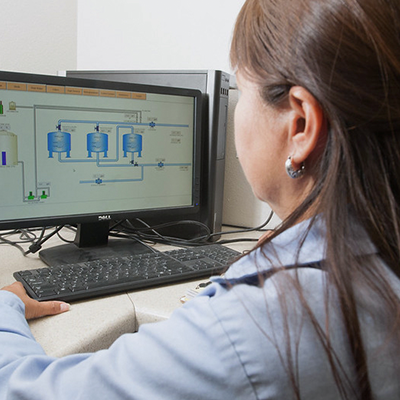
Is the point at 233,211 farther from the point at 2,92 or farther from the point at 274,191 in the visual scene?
the point at 274,191

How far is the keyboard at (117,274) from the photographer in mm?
884

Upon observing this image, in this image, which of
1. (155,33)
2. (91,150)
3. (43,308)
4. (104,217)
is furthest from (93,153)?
(155,33)

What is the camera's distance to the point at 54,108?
1.05 meters

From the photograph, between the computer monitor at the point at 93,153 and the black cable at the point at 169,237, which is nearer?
the computer monitor at the point at 93,153

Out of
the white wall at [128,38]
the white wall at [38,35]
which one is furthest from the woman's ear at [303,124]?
the white wall at [38,35]

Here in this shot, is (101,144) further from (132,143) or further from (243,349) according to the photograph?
(243,349)

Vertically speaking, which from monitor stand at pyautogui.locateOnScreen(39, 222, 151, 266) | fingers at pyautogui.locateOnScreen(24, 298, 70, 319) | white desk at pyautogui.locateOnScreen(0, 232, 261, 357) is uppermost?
monitor stand at pyautogui.locateOnScreen(39, 222, 151, 266)

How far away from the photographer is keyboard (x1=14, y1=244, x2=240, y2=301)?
2.90ft

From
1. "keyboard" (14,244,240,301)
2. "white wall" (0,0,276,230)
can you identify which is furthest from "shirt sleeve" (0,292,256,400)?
"white wall" (0,0,276,230)

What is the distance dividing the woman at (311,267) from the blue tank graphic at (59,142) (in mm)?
605

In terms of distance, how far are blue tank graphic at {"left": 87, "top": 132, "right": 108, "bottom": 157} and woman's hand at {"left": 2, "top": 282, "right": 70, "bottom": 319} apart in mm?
381

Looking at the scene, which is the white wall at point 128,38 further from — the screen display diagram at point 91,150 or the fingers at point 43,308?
the fingers at point 43,308

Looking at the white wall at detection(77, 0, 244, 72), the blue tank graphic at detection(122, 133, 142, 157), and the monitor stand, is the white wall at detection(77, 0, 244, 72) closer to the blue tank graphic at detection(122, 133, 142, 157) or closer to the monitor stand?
the blue tank graphic at detection(122, 133, 142, 157)

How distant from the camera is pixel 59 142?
1074 mm
